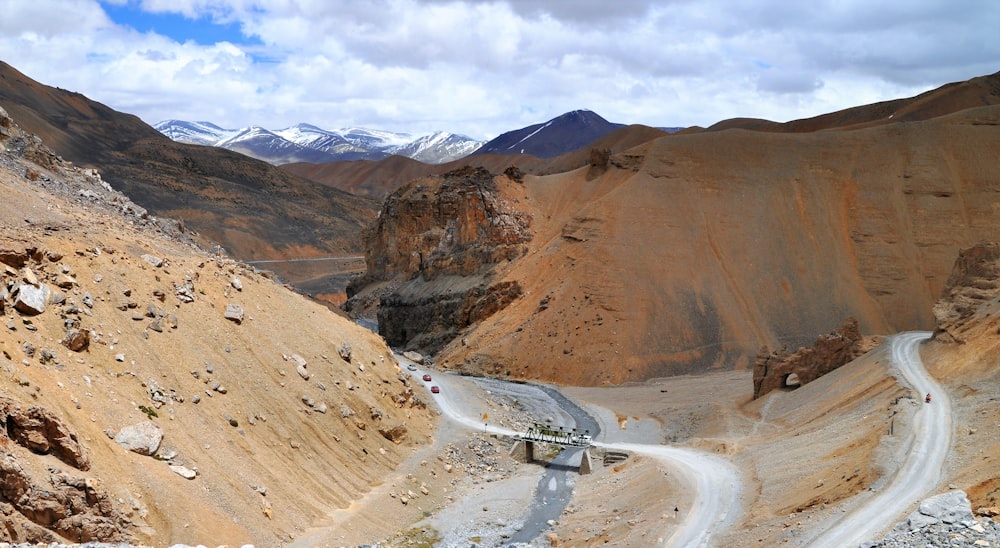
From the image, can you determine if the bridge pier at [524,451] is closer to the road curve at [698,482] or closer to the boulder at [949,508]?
the road curve at [698,482]

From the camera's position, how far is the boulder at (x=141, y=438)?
26344 mm

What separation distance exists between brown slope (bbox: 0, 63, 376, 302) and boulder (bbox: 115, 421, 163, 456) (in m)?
100

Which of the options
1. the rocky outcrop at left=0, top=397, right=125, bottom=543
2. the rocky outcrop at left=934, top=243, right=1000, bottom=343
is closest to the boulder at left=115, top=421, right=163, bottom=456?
the rocky outcrop at left=0, top=397, right=125, bottom=543

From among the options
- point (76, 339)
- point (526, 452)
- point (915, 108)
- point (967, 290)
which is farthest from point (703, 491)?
point (915, 108)

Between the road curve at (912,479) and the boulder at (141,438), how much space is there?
18.7 m

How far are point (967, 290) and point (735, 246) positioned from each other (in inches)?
1233

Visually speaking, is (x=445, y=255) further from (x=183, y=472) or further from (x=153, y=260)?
(x=183, y=472)

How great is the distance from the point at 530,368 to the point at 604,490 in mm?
29316

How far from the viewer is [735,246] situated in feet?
250

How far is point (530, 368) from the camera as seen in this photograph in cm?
6806

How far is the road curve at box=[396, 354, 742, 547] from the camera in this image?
3009cm

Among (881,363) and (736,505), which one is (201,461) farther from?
(881,363)

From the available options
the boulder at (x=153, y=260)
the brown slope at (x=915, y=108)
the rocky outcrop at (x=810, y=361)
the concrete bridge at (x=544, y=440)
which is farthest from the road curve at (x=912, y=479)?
the brown slope at (x=915, y=108)

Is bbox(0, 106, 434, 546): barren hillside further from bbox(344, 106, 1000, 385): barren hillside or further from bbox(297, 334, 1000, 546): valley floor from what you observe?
bbox(344, 106, 1000, 385): barren hillside
